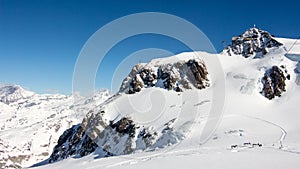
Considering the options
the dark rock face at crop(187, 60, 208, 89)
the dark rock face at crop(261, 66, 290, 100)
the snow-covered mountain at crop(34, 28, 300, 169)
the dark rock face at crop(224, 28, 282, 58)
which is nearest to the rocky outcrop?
the snow-covered mountain at crop(34, 28, 300, 169)

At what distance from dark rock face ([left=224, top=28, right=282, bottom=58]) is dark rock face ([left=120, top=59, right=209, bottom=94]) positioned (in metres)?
19.0

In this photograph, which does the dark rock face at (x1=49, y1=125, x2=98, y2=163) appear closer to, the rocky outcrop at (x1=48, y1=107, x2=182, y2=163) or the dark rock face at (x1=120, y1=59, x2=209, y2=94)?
the rocky outcrop at (x1=48, y1=107, x2=182, y2=163)

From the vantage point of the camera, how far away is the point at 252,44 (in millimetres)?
101062

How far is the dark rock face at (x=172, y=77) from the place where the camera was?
294 ft

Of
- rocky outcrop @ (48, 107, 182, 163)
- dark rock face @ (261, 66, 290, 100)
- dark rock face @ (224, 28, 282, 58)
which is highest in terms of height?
dark rock face @ (224, 28, 282, 58)

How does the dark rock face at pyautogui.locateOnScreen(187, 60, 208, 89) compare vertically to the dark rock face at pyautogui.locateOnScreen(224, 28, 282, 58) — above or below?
below

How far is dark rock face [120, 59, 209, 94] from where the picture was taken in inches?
3524

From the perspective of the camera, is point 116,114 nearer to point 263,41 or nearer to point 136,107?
point 136,107

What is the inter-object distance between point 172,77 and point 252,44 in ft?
114

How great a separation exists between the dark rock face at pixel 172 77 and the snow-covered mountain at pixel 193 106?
0.35 metres

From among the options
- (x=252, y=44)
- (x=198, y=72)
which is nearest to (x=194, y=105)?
(x=198, y=72)

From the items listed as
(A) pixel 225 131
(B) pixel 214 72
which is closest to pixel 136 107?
(B) pixel 214 72

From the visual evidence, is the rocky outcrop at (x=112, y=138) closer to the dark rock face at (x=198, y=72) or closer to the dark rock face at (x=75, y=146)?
the dark rock face at (x=75, y=146)

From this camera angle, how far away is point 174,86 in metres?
90.8
